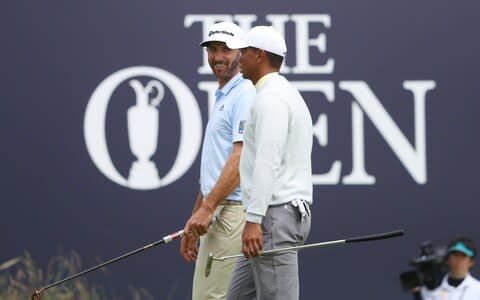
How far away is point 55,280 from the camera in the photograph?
783 cm

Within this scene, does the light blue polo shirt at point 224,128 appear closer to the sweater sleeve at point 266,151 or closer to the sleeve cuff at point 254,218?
the sweater sleeve at point 266,151

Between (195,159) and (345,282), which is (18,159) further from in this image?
(345,282)

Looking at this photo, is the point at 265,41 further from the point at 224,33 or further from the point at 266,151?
the point at 224,33

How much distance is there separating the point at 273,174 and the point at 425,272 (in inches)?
37.7

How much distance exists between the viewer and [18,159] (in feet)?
26.1

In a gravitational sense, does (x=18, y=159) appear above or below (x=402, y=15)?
below

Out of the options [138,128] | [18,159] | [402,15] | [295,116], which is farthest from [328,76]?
[295,116]

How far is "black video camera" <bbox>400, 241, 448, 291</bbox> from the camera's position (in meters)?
4.64

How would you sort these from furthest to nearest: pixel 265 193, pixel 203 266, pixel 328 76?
pixel 328 76 → pixel 203 266 → pixel 265 193

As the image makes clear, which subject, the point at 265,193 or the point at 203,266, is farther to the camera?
the point at 203,266

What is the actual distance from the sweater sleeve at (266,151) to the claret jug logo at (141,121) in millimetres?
2489

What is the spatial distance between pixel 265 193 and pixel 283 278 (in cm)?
40

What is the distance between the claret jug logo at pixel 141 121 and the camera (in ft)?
26.0

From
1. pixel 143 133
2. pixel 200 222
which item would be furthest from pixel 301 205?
pixel 143 133
